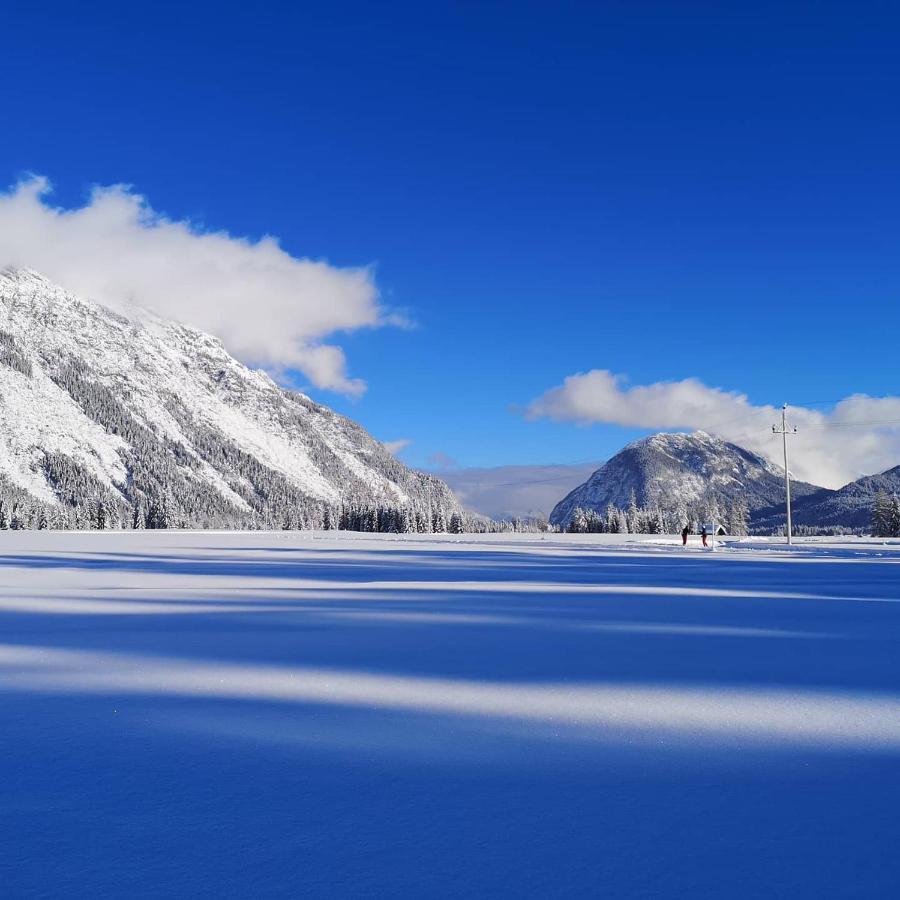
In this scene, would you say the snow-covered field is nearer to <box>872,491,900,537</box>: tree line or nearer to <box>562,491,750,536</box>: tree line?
<box>872,491,900,537</box>: tree line

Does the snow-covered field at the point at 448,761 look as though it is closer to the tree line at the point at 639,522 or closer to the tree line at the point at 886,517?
the tree line at the point at 886,517

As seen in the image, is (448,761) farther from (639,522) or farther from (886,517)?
(639,522)

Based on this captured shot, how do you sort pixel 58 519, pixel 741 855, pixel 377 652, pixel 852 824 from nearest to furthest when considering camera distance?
pixel 741 855
pixel 852 824
pixel 377 652
pixel 58 519

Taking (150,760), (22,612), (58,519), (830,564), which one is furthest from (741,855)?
(58,519)

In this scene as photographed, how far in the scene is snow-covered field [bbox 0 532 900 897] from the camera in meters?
3.21

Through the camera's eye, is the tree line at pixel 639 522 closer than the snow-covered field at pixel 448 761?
No

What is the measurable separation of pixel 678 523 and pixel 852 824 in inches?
4972

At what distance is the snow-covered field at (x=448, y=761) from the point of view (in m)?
3.21

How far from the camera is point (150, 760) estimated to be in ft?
15.0

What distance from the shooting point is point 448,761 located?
4609 mm

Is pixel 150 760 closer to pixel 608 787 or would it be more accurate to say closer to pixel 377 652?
pixel 608 787

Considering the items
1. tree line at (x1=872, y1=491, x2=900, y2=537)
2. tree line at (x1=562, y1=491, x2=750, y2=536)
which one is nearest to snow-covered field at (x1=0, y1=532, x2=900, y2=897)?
tree line at (x1=872, y1=491, x2=900, y2=537)

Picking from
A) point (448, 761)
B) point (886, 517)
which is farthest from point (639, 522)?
point (448, 761)

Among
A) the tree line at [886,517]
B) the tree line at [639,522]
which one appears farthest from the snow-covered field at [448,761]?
the tree line at [639,522]
